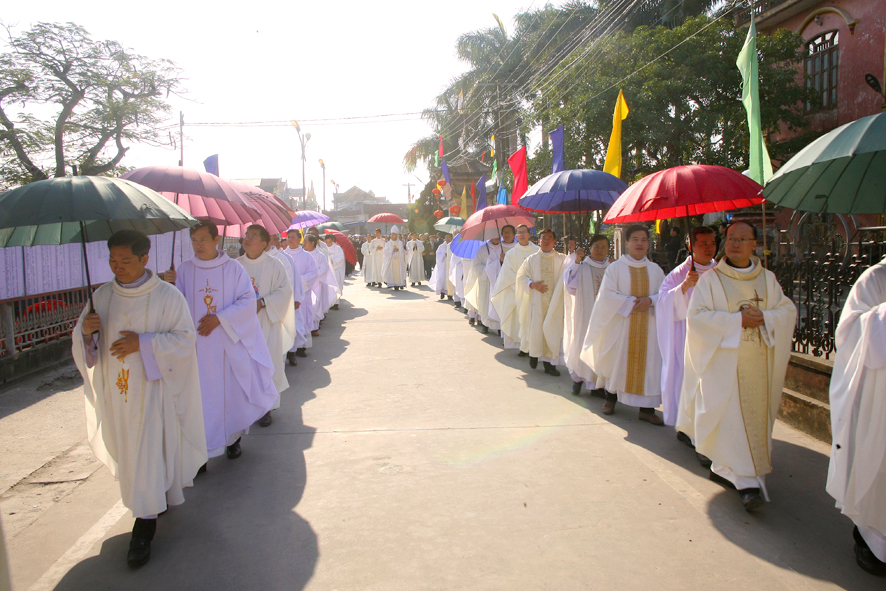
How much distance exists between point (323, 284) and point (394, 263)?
25.8ft

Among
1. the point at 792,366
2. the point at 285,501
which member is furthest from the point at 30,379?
the point at 792,366

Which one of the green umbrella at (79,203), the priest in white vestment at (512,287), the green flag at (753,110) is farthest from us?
the priest in white vestment at (512,287)

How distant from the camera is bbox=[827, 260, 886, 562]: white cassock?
Result: 3.05 metres

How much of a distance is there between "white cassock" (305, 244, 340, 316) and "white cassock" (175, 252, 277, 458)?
20.8 ft

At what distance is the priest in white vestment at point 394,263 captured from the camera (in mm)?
20062

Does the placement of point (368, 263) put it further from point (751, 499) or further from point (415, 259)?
point (751, 499)

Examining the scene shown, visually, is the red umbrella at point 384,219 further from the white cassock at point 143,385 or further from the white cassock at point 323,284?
the white cassock at point 143,385

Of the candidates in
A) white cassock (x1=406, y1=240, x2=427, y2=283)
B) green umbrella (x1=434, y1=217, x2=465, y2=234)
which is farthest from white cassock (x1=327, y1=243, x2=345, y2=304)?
white cassock (x1=406, y1=240, x2=427, y2=283)

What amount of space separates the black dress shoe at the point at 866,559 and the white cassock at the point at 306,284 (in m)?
6.97

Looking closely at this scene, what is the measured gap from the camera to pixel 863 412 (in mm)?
3156

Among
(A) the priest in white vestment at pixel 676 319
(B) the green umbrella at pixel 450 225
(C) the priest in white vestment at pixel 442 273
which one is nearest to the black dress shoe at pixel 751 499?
(A) the priest in white vestment at pixel 676 319

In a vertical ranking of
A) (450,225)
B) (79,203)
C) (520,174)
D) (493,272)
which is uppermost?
(520,174)

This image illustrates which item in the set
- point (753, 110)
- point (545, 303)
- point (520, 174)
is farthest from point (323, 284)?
point (753, 110)

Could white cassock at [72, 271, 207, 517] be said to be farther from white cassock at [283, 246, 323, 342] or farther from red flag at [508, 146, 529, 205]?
red flag at [508, 146, 529, 205]
